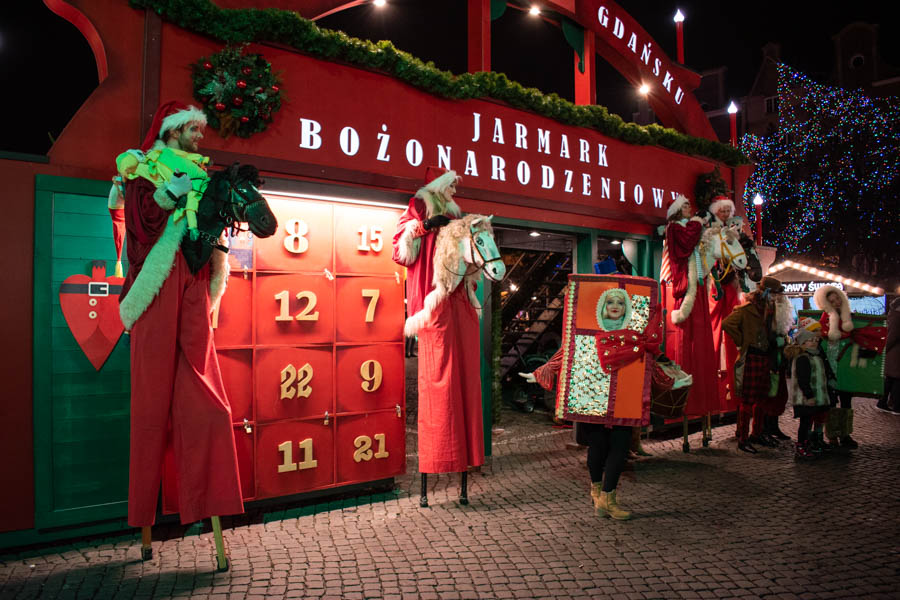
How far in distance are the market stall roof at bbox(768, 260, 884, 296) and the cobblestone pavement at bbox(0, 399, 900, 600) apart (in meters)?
6.54

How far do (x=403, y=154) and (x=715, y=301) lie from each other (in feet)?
14.2

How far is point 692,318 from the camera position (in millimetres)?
6547

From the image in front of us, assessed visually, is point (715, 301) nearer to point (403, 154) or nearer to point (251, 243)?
point (403, 154)

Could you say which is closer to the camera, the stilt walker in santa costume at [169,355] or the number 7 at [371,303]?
the stilt walker in santa costume at [169,355]

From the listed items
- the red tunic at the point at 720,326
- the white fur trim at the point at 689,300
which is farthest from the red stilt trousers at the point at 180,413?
the red tunic at the point at 720,326

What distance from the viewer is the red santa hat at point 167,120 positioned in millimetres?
3461

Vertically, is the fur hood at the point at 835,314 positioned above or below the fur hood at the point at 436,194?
below

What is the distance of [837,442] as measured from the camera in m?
6.60

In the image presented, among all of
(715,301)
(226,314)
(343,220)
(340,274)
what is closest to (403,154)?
(343,220)

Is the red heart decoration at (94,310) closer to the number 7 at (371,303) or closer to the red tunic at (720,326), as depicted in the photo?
the number 7 at (371,303)

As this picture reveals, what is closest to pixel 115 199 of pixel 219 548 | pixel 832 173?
pixel 219 548

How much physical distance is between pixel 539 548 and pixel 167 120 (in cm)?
356

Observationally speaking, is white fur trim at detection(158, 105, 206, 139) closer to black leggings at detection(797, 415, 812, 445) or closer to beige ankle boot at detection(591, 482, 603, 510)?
beige ankle boot at detection(591, 482, 603, 510)

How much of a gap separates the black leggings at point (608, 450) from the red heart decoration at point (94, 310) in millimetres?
3479
